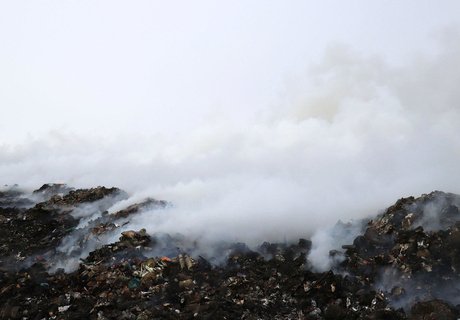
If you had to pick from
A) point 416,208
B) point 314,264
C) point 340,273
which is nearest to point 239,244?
point 314,264

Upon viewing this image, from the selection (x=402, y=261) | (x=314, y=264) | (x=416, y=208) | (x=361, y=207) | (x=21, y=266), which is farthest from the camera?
(x=361, y=207)

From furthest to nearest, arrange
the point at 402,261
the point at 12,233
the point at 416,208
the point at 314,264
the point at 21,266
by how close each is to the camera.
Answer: the point at 12,233 → the point at 21,266 → the point at 416,208 → the point at 314,264 → the point at 402,261

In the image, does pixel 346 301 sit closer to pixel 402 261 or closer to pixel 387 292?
pixel 387 292

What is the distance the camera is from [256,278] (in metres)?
10.5

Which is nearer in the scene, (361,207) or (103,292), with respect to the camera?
(103,292)

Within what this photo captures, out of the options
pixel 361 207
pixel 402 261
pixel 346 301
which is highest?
pixel 361 207

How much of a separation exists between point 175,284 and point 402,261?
20.4 feet

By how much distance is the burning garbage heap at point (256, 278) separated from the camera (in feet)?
27.7

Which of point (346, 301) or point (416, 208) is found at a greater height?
point (416, 208)

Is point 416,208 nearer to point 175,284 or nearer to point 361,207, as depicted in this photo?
point 361,207

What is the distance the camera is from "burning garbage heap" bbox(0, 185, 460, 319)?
8.43 meters

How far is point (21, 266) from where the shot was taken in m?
12.3

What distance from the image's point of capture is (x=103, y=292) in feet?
31.7

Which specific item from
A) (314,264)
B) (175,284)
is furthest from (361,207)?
(175,284)
